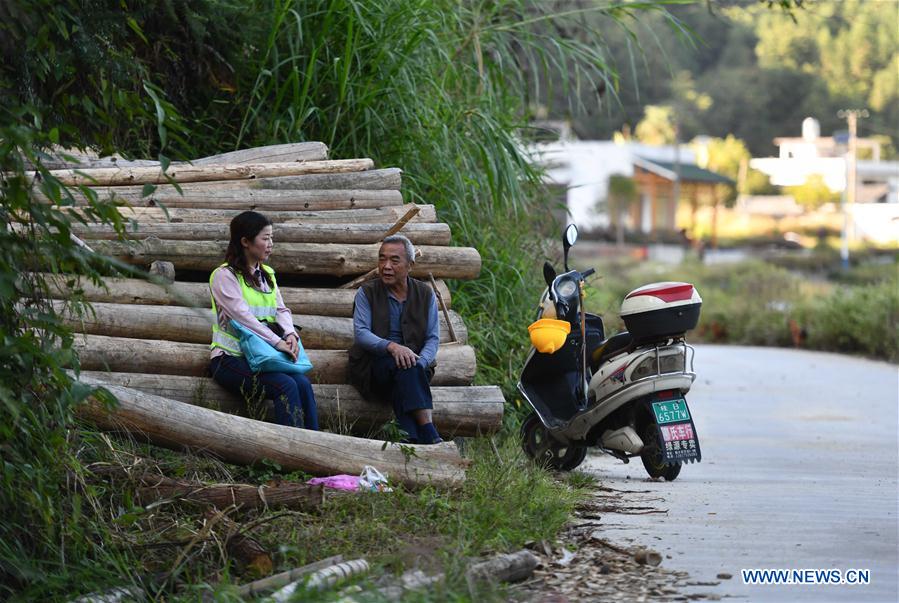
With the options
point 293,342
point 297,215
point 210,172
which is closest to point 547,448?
point 293,342

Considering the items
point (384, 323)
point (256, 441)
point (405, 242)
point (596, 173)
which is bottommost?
point (596, 173)

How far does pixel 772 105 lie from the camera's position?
96.1m

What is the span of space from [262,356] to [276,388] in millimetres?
219

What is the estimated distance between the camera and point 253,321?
25.8ft

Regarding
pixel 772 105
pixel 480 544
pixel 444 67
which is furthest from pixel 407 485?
pixel 772 105

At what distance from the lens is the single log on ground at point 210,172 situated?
29.0 ft

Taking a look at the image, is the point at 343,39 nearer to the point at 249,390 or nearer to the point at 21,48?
the point at 249,390

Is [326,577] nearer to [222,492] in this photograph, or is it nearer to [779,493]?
[222,492]

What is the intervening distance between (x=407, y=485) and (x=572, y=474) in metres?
2.04

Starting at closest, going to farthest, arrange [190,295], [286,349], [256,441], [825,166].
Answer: [256,441], [286,349], [190,295], [825,166]

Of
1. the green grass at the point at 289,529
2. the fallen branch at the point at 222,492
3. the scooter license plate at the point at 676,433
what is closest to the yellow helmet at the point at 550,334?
the scooter license plate at the point at 676,433

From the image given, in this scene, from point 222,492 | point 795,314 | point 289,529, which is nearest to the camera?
point 289,529

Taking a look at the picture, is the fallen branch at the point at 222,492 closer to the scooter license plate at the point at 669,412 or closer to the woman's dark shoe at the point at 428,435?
the woman's dark shoe at the point at 428,435

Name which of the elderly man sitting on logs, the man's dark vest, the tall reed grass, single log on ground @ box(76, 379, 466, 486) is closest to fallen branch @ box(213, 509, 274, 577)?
single log on ground @ box(76, 379, 466, 486)
